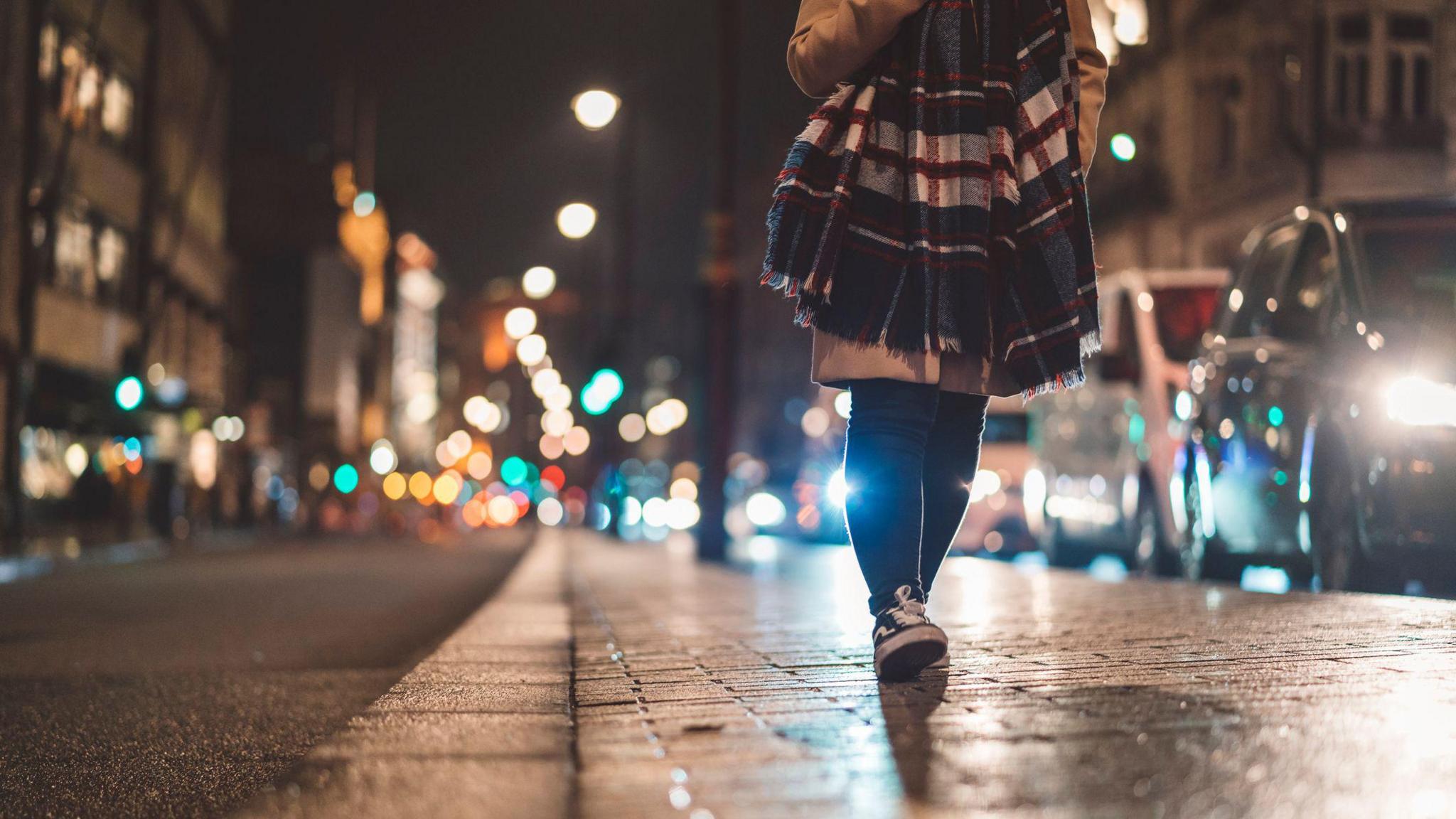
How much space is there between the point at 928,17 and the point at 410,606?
8562 mm

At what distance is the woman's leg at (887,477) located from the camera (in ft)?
12.8

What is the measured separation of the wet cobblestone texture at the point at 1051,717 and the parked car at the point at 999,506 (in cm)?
1176

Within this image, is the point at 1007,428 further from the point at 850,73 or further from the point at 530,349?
the point at 530,349

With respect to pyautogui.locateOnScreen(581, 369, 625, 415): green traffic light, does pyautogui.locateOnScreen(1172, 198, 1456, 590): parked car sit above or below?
below

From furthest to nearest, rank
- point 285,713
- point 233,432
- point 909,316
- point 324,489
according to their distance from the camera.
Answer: point 324,489 → point 233,432 → point 285,713 → point 909,316

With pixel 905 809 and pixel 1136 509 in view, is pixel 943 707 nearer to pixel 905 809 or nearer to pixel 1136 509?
pixel 905 809

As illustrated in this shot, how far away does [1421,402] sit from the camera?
19.9ft

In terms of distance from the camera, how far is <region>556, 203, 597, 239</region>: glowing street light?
27.4 m

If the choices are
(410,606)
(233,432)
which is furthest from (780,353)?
(410,606)

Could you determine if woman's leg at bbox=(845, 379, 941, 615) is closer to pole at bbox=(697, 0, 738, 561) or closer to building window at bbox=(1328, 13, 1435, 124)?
pole at bbox=(697, 0, 738, 561)

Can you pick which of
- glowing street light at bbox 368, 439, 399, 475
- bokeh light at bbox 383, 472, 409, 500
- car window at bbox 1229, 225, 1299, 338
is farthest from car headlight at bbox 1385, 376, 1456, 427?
glowing street light at bbox 368, 439, 399, 475

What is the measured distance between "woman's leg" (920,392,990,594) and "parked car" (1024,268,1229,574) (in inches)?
202

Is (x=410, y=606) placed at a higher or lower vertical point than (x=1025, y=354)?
lower

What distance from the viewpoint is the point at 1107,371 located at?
966cm
